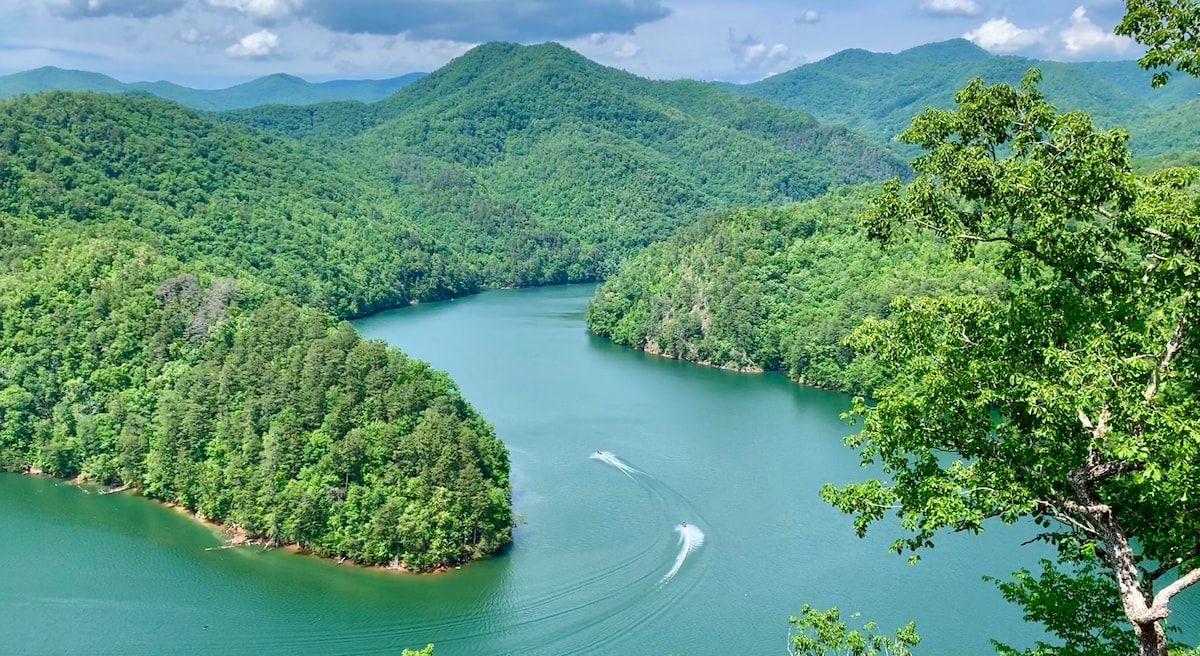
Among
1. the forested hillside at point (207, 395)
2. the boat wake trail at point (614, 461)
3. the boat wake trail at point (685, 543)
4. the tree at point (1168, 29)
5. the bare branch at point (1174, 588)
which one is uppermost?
the tree at point (1168, 29)

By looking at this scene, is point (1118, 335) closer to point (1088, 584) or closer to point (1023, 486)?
point (1023, 486)

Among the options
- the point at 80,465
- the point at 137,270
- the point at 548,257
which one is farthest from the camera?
the point at 548,257

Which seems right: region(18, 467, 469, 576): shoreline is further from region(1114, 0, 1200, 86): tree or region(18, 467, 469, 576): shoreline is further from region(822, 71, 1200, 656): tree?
region(1114, 0, 1200, 86): tree

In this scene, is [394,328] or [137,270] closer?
[137,270]

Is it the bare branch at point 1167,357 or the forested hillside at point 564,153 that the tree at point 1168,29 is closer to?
the bare branch at point 1167,357

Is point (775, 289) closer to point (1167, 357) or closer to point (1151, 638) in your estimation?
point (1167, 357)

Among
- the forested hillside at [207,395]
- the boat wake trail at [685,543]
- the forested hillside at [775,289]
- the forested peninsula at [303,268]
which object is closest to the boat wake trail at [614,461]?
the boat wake trail at [685,543]

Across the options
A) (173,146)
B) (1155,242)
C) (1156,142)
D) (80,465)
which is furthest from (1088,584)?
(1156,142)
